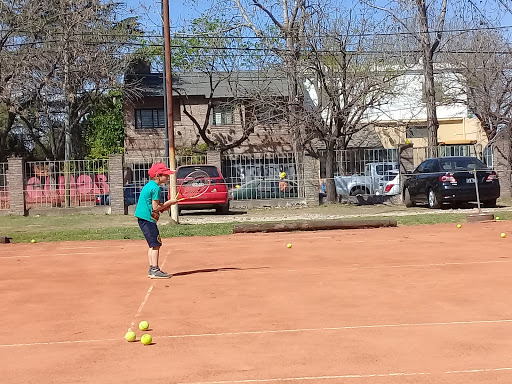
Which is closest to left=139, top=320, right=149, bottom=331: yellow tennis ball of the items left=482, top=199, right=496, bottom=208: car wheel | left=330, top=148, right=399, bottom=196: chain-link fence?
left=482, top=199, right=496, bottom=208: car wheel

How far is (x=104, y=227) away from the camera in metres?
21.7

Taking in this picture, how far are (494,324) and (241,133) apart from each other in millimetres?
40631

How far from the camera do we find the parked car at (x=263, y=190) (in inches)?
1127

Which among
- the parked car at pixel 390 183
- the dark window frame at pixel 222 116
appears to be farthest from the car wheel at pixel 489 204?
the dark window frame at pixel 222 116

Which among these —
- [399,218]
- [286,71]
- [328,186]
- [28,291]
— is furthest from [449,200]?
[28,291]

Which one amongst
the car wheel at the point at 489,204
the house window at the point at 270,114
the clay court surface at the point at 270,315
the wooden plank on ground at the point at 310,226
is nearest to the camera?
the clay court surface at the point at 270,315

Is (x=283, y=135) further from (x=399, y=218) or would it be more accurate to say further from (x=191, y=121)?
(x=399, y=218)


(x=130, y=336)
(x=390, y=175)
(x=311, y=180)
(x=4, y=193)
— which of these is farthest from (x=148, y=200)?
(x=390, y=175)

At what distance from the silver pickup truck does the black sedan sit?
181 inches

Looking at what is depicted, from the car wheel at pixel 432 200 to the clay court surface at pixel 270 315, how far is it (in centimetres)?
Answer: 900

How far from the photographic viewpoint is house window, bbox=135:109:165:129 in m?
47.3

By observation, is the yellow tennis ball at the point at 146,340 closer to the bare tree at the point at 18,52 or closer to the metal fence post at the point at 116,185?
the metal fence post at the point at 116,185

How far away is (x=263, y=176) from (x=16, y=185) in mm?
9652

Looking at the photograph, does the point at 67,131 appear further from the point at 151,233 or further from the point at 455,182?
the point at 151,233
